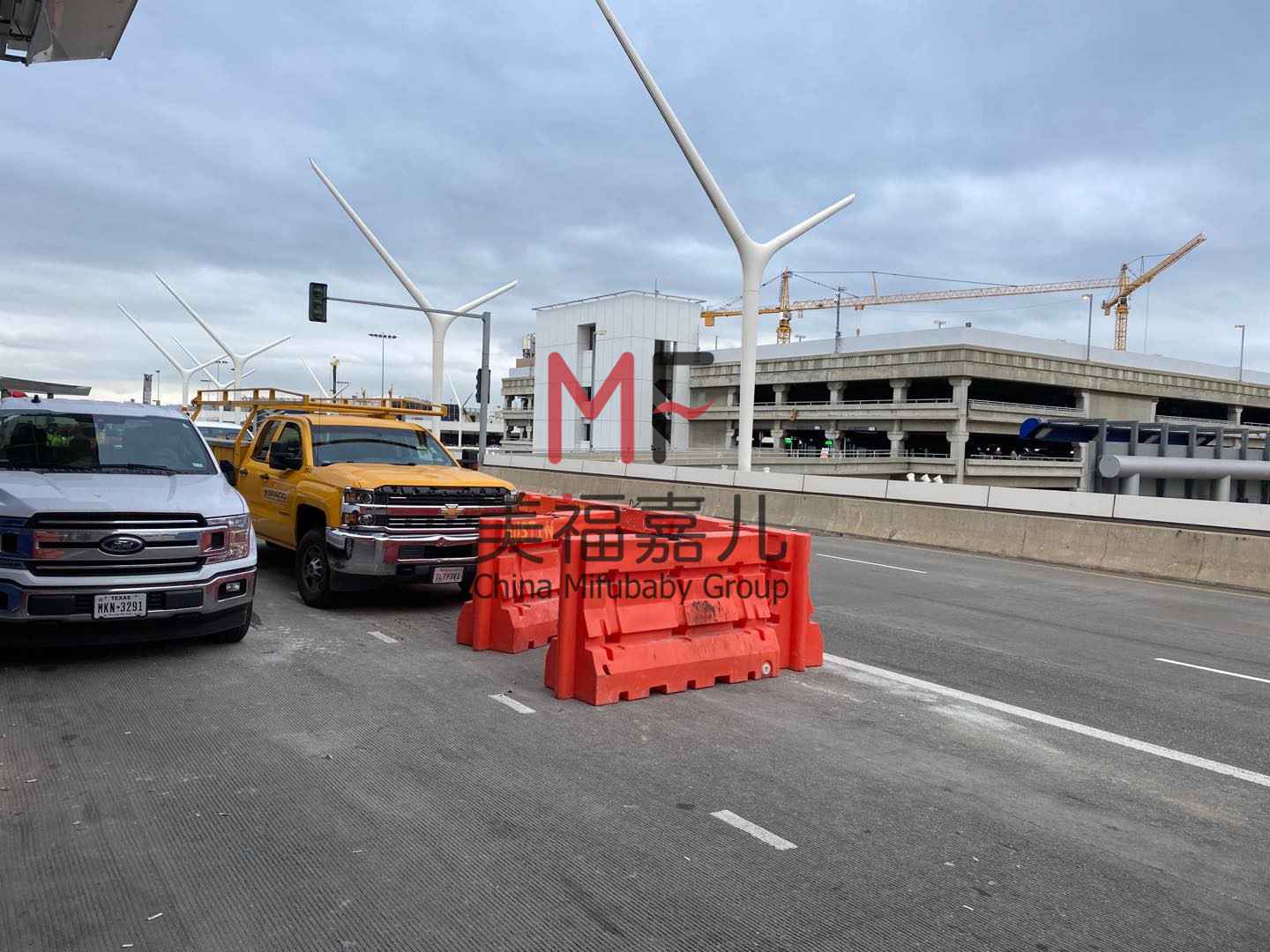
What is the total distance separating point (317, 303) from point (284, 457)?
2332 cm

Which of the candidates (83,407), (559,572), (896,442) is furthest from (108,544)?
(896,442)

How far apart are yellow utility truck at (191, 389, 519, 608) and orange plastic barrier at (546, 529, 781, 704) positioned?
2772 mm

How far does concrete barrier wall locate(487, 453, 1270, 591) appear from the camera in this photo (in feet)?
48.5

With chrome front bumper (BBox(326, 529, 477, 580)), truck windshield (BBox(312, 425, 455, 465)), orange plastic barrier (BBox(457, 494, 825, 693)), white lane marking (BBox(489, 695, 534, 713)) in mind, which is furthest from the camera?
truck windshield (BBox(312, 425, 455, 465))

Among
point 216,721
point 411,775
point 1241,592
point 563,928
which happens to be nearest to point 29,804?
point 216,721

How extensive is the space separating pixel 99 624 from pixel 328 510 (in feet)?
9.38

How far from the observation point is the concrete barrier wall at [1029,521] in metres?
14.8

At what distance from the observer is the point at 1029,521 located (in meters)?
17.4

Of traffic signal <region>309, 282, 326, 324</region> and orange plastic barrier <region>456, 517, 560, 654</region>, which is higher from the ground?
traffic signal <region>309, 282, 326, 324</region>

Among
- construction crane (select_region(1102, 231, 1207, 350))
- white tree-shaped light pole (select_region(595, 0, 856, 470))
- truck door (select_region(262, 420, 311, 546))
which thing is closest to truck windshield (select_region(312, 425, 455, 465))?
truck door (select_region(262, 420, 311, 546))

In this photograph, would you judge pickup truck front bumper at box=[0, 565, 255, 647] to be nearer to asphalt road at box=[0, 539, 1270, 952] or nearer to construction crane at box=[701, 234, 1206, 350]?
asphalt road at box=[0, 539, 1270, 952]

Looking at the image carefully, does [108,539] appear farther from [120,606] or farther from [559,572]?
[559,572]

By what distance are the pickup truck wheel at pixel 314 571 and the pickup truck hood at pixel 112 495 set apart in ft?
5.54

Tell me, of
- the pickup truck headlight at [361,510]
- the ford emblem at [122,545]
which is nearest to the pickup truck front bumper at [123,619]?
the ford emblem at [122,545]
